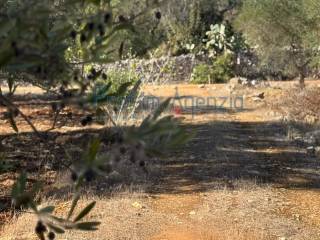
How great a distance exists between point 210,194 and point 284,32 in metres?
12.9

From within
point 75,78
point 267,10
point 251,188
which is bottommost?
point 251,188

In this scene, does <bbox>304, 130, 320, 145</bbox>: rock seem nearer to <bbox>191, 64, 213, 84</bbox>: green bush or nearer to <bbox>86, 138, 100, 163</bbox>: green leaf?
<bbox>86, 138, 100, 163</bbox>: green leaf

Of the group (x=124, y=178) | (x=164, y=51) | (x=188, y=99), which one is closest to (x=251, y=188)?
(x=124, y=178)

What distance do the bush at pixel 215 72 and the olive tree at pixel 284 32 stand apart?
134 inches

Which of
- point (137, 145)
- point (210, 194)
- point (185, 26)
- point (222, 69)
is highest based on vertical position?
point (185, 26)

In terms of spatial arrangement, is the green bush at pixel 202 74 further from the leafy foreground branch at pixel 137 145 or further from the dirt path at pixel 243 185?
the leafy foreground branch at pixel 137 145

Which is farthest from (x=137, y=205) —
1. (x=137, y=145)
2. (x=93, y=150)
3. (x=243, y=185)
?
(x=137, y=145)

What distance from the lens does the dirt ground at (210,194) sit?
573 cm

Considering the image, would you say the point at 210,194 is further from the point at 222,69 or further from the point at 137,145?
the point at 222,69

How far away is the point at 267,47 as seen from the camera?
19609 mm

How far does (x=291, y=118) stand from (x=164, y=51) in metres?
13.9

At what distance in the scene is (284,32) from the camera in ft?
62.0

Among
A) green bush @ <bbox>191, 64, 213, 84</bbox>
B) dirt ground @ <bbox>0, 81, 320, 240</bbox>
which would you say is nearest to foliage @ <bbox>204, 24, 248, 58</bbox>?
green bush @ <bbox>191, 64, 213, 84</bbox>

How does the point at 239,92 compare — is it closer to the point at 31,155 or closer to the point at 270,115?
the point at 270,115
